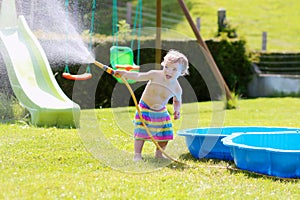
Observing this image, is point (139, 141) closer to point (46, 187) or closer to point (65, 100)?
point (46, 187)

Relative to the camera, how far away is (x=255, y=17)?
26344mm

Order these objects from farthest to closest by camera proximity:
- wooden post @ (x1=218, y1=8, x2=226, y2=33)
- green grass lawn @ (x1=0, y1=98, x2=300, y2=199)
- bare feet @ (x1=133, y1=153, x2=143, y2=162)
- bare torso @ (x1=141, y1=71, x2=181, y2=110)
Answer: wooden post @ (x1=218, y1=8, x2=226, y2=33) < bare torso @ (x1=141, y1=71, x2=181, y2=110) < bare feet @ (x1=133, y1=153, x2=143, y2=162) < green grass lawn @ (x1=0, y1=98, x2=300, y2=199)

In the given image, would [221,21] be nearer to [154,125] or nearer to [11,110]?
[11,110]

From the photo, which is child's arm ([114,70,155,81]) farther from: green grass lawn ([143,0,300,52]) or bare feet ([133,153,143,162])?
green grass lawn ([143,0,300,52])

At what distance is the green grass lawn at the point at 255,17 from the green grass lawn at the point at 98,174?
15.7m

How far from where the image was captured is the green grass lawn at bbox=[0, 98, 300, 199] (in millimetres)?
4121

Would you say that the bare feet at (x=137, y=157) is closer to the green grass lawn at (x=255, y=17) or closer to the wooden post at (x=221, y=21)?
the wooden post at (x=221, y=21)

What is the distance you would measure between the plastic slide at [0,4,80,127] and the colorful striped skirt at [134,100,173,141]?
2.32 m

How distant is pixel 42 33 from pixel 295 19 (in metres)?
16.9

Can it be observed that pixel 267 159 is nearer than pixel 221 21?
Yes

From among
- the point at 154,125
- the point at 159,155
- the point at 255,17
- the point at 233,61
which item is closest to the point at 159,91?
the point at 154,125

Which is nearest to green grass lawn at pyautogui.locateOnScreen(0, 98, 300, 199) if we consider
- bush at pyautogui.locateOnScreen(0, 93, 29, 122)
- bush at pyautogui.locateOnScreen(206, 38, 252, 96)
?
bush at pyautogui.locateOnScreen(0, 93, 29, 122)

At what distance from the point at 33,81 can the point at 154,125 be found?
3.64m

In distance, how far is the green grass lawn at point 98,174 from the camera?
412 centimetres
